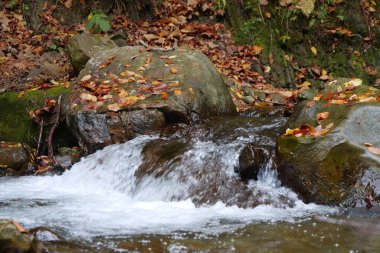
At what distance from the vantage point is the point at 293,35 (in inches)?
419

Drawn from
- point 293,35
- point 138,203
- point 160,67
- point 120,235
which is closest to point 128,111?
point 160,67

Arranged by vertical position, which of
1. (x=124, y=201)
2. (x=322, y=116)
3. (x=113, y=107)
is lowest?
(x=124, y=201)

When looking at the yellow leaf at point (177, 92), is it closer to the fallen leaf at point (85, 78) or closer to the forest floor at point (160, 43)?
the fallen leaf at point (85, 78)

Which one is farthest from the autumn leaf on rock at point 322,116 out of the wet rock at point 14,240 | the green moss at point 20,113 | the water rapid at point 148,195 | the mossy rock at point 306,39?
the mossy rock at point 306,39

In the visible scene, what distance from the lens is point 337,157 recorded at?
14.3 ft

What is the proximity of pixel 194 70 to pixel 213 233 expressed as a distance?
3.73 meters

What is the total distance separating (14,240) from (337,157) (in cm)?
289

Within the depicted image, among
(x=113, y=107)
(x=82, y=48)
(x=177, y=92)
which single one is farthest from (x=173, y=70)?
→ (x=82, y=48)

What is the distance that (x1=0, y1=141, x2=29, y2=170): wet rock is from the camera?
20.4 feet

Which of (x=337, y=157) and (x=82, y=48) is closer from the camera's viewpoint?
(x=337, y=157)

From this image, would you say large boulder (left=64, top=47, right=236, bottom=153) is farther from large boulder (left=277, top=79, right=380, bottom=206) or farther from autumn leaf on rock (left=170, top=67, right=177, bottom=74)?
large boulder (left=277, top=79, right=380, bottom=206)

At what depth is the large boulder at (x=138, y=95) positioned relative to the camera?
6219 millimetres

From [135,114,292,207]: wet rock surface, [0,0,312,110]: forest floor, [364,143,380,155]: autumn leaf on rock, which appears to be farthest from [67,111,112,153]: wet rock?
[364,143,380,155]: autumn leaf on rock

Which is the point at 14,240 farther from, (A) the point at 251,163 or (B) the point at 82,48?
(B) the point at 82,48
